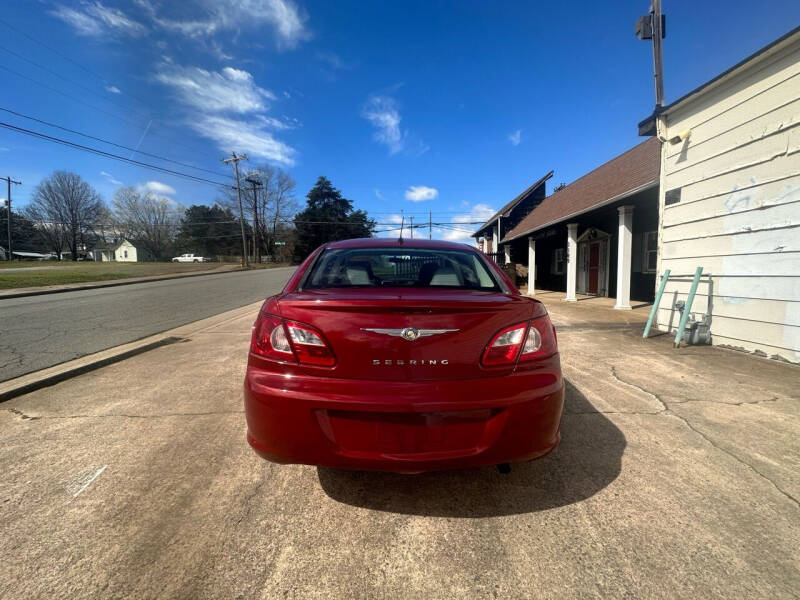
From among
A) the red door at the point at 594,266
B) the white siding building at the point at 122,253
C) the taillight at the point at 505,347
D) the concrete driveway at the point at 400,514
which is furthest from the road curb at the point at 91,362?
the white siding building at the point at 122,253

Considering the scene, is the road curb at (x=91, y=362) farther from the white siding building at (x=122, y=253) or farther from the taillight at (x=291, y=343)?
the white siding building at (x=122, y=253)

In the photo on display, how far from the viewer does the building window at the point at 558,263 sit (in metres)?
15.7

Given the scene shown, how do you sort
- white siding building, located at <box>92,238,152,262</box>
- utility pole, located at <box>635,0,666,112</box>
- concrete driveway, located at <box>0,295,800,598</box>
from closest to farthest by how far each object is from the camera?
concrete driveway, located at <box>0,295,800,598</box>, utility pole, located at <box>635,0,666,112</box>, white siding building, located at <box>92,238,152,262</box>

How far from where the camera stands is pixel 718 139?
5.36m

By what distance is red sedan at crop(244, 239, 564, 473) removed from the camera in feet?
5.47

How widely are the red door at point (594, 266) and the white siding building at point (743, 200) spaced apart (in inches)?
268

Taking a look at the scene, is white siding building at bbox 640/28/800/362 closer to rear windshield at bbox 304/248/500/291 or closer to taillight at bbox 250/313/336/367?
rear windshield at bbox 304/248/500/291

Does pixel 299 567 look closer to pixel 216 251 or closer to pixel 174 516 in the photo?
pixel 174 516

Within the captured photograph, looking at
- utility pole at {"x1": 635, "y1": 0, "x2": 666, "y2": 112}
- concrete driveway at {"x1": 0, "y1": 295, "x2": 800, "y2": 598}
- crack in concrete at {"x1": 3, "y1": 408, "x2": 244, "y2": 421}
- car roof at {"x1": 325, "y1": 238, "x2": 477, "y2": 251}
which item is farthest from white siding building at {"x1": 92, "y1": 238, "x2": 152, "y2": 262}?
car roof at {"x1": 325, "y1": 238, "x2": 477, "y2": 251}

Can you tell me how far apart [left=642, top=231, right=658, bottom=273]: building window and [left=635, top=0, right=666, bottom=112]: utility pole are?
467 cm

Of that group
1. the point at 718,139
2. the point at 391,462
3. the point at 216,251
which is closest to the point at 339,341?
the point at 391,462

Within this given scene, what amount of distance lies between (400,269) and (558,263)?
15.1 metres

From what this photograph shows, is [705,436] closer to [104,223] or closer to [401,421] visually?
[401,421]

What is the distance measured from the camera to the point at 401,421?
5.44 feet
